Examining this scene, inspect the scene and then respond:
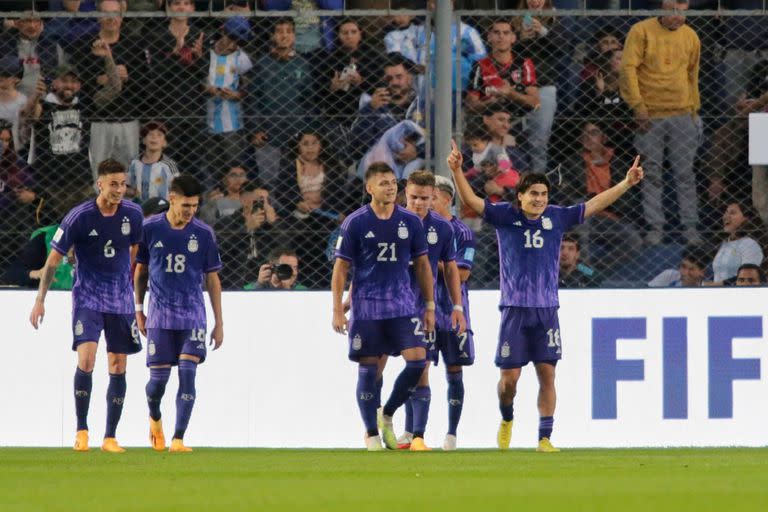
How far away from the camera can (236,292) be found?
39.7 feet

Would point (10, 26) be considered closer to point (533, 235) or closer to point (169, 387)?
point (169, 387)

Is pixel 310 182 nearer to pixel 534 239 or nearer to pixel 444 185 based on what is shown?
pixel 444 185

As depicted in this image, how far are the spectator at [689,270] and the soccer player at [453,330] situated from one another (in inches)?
63.7

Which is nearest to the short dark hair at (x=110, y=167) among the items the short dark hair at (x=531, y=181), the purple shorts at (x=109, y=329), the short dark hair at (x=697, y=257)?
the purple shorts at (x=109, y=329)

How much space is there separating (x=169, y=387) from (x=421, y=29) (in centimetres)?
330

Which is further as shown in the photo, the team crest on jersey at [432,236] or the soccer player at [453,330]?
the soccer player at [453,330]

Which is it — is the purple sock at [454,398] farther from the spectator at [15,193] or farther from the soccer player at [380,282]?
the spectator at [15,193]

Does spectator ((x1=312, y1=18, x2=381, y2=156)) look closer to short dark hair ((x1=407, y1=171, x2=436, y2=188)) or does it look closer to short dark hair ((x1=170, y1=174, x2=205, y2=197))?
short dark hair ((x1=407, y1=171, x2=436, y2=188))

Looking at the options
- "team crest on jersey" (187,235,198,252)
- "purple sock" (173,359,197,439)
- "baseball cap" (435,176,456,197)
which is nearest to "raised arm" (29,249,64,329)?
"team crest on jersey" (187,235,198,252)

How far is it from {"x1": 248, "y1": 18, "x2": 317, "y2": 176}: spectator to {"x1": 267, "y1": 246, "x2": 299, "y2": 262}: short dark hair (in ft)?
2.59

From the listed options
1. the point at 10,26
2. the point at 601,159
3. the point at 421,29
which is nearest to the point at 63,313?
the point at 10,26

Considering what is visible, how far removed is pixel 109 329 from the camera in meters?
10.9

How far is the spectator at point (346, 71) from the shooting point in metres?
12.8

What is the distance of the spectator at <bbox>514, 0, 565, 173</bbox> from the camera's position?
41.7 feet
